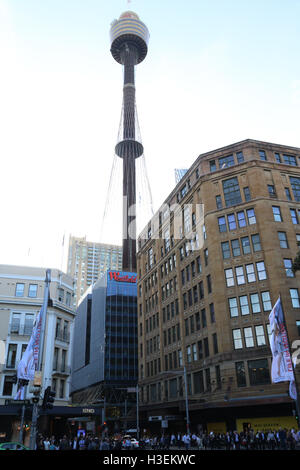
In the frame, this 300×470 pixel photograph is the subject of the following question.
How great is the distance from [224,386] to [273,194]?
2289 cm

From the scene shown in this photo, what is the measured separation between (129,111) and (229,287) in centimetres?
11846

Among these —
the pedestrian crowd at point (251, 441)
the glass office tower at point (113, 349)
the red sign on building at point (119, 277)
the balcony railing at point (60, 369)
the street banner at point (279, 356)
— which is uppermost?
the red sign on building at point (119, 277)

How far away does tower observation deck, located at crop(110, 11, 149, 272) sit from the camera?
145 metres

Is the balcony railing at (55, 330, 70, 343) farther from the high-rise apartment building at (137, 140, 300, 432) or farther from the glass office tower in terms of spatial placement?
the glass office tower

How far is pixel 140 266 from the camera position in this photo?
261 ft

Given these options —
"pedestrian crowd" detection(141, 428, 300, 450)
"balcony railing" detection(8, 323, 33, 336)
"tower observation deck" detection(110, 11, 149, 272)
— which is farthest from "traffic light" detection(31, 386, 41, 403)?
"tower observation deck" detection(110, 11, 149, 272)

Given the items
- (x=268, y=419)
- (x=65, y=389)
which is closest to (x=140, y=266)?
(x=65, y=389)

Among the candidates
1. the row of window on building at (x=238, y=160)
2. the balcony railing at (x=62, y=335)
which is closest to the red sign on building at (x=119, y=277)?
the row of window on building at (x=238, y=160)

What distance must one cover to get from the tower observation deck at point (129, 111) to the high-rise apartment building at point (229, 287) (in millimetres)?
75851

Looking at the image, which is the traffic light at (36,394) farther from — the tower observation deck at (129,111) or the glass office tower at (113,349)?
the tower observation deck at (129,111)

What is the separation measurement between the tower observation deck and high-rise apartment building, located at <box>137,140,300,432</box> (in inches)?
2986

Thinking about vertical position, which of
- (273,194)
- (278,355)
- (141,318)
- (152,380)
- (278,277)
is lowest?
(278,355)

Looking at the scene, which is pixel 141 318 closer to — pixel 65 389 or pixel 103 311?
pixel 65 389

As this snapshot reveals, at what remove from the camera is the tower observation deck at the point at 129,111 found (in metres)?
145
